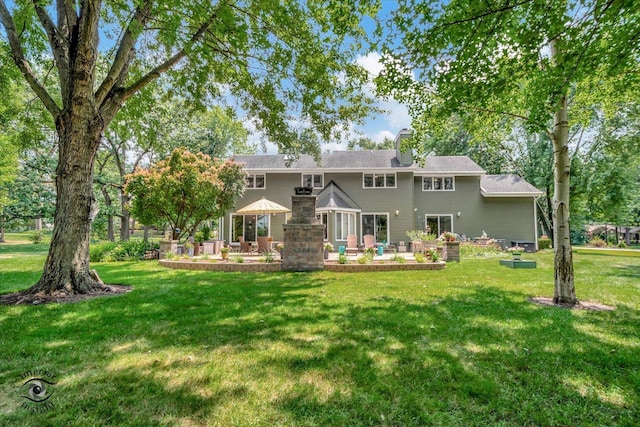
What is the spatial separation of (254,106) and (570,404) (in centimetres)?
1028

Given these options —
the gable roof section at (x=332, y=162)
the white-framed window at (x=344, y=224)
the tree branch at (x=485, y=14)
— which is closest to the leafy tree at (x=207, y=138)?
the gable roof section at (x=332, y=162)

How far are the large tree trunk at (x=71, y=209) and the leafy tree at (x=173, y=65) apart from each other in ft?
0.07

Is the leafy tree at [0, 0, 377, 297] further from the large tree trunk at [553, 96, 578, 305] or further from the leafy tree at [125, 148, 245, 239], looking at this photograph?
the leafy tree at [125, 148, 245, 239]

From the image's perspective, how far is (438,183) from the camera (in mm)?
21016

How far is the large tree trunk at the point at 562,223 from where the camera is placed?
586 centimetres

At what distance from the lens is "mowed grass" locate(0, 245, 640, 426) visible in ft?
8.16

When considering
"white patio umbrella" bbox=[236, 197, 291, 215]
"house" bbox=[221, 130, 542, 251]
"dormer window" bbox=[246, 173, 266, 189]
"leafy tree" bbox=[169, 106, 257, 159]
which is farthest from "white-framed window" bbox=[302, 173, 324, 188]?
"leafy tree" bbox=[169, 106, 257, 159]

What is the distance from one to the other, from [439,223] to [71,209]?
19785 mm

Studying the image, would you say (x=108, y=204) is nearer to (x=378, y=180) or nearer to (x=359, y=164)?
(x=359, y=164)

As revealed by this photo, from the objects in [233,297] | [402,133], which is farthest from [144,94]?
[402,133]

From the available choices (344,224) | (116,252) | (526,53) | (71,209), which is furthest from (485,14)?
(116,252)

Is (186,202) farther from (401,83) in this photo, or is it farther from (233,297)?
(401,83)

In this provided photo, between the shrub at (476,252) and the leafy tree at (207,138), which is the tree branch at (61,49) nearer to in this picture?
the shrub at (476,252)

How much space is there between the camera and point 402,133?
21.0 meters
